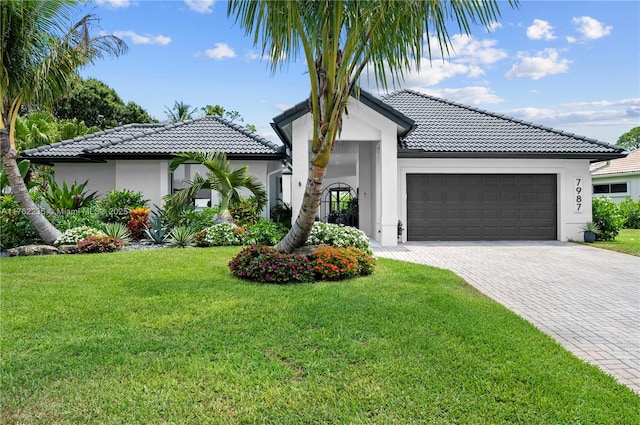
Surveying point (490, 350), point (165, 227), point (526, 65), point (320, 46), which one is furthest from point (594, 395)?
point (526, 65)

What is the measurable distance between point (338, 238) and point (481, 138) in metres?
8.75

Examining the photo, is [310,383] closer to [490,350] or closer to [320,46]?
[490,350]

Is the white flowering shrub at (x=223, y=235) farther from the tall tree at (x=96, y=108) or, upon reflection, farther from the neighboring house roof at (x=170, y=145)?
the tall tree at (x=96, y=108)

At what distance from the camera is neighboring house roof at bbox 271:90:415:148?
42.1 feet

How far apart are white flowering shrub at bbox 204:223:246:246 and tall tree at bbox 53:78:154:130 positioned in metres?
33.8

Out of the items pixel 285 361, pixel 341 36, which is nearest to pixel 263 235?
pixel 341 36

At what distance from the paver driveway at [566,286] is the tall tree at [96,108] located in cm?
3788

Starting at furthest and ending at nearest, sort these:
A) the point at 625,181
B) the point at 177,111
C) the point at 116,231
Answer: the point at 177,111 < the point at 625,181 < the point at 116,231

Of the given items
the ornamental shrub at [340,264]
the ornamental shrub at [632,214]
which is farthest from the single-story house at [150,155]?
the ornamental shrub at [632,214]

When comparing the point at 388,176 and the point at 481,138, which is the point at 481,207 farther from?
the point at 388,176

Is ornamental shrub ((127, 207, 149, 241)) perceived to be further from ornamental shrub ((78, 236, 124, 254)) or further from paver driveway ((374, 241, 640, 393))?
paver driveway ((374, 241, 640, 393))

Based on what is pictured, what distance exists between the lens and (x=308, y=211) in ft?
26.9

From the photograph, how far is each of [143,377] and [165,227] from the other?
10556mm

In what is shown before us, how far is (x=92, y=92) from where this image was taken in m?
39.3
